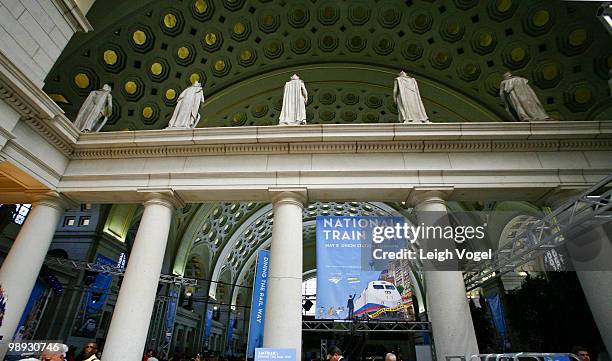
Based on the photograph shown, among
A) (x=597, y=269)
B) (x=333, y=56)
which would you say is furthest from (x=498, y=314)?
(x=333, y=56)

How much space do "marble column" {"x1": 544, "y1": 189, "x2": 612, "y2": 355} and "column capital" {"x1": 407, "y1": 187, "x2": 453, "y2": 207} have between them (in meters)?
2.65

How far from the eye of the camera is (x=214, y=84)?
17094mm

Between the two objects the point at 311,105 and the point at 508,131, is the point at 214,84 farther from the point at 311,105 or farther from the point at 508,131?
the point at 508,131

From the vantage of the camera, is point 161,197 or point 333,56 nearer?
point 161,197

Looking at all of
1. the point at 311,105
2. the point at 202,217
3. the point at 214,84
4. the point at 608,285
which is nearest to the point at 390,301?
the point at 608,285

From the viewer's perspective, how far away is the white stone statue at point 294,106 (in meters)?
10.1

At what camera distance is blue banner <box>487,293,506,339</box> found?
607 inches

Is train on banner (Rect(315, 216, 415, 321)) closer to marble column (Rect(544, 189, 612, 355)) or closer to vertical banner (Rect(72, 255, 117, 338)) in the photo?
marble column (Rect(544, 189, 612, 355))

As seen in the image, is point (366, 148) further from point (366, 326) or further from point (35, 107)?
point (366, 326)

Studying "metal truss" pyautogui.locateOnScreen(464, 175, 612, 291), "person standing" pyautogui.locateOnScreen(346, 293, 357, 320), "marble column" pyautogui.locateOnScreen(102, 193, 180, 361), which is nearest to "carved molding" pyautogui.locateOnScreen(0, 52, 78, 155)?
"marble column" pyautogui.locateOnScreen(102, 193, 180, 361)

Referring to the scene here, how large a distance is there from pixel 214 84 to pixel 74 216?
10.9m

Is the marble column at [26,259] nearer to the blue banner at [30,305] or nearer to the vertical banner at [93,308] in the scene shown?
the vertical banner at [93,308]

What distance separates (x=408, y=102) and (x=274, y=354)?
8.07 meters

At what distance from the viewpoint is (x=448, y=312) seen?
7.51 meters
